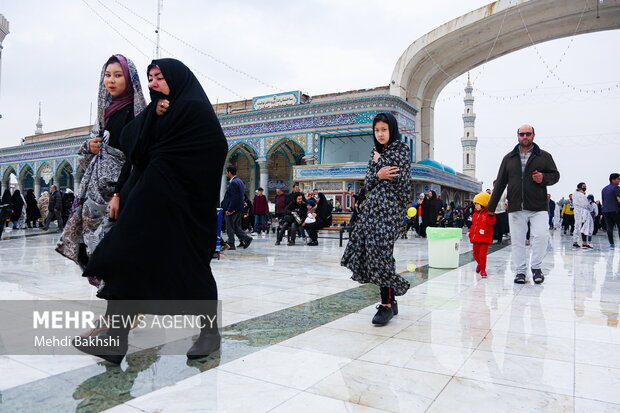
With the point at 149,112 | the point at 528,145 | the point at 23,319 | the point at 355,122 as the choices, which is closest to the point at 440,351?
the point at 149,112

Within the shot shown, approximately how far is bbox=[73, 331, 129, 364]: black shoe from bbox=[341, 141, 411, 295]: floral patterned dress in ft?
4.15

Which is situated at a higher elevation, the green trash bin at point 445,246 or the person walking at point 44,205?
the person walking at point 44,205

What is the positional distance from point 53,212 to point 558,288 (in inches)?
462

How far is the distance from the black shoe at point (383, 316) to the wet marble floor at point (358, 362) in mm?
44

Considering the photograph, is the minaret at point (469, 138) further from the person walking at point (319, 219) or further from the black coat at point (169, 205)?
the black coat at point (169, 205)

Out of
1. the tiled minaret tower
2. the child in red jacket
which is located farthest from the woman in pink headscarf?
the tiled minaret tower

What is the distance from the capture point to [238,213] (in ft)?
21.4

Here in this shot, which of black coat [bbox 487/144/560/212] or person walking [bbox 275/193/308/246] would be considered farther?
person walking [bbox 275/193/308/246]

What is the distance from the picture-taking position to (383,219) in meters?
2.41

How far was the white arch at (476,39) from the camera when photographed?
46.9 ft

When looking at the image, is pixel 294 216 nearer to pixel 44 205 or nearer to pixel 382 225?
pixel 382 225

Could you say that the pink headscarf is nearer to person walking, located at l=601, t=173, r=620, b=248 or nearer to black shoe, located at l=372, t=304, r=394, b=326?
black shoe, located at l=372, t=304, r=394, b=326

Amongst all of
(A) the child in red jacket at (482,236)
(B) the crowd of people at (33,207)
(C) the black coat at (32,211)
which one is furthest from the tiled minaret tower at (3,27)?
(A) the child in red jacket at (482,236)

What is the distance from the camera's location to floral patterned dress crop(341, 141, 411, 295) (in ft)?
7.77
